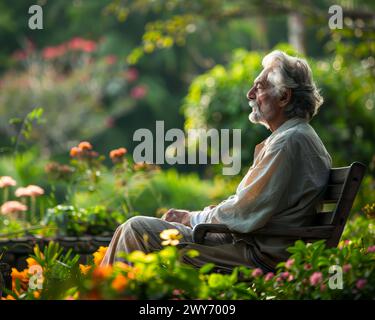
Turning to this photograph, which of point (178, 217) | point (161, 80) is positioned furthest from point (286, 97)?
point (161, 80)

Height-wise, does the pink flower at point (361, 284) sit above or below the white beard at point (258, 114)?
below

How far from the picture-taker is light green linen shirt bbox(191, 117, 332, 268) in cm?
355

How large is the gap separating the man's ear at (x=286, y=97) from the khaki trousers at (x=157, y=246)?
69cm

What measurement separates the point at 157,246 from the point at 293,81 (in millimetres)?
997

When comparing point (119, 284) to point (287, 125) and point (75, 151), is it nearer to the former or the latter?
point (287, 125)

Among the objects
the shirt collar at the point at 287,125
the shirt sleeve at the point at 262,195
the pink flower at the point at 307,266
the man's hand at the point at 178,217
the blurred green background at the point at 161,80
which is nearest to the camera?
the pink flower at the point at 307,266

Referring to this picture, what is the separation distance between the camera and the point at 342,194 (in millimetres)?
3547

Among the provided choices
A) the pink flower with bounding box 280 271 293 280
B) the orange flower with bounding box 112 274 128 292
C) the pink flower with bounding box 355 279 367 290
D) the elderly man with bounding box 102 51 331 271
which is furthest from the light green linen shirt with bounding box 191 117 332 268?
the orange flower with bounding box 112 274 128 292

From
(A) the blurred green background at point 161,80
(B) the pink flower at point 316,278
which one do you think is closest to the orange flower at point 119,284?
(B) the pink flower at point 316,278

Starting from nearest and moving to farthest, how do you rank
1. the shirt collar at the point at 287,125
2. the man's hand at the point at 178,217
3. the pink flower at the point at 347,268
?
the pink flower at the point at 347,268 < the shirt collar at the point at 287,125 < the man's hand at the point at 178,217

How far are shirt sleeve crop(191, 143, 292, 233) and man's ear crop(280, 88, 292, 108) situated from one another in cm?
30

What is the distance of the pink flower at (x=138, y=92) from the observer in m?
23.2

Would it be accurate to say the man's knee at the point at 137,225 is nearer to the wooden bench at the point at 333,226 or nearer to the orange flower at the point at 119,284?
the wooden bench at the point at 333,226

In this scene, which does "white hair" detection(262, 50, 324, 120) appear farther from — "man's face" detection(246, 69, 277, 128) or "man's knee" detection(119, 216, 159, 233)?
"man's knee" detection(119, 216, 159, 233)
